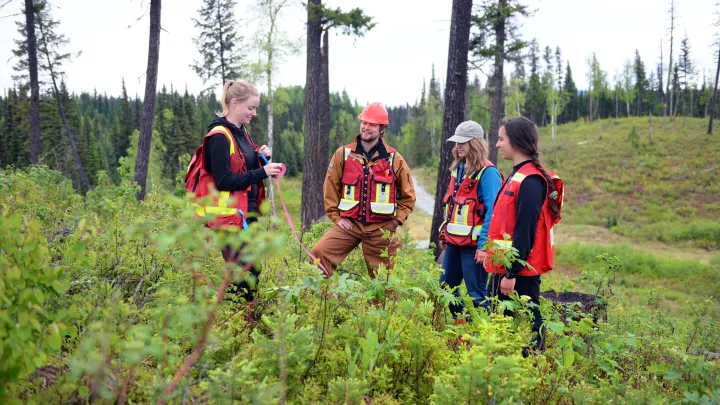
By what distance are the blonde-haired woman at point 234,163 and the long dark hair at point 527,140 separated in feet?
5.99

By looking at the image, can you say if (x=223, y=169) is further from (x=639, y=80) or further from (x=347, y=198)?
(x=639, y=80)

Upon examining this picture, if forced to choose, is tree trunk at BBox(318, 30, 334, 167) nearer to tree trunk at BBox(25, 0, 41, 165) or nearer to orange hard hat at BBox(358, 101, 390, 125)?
orange hard hat at BBox(358, 101, 390, 125)

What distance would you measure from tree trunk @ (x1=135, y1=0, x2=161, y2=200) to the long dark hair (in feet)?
31.3

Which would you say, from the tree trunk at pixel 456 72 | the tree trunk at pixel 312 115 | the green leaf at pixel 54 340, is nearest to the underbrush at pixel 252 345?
the green leaf at pixel 54 340

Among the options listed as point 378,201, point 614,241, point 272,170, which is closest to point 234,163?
point 272,170

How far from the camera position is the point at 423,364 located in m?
2.63

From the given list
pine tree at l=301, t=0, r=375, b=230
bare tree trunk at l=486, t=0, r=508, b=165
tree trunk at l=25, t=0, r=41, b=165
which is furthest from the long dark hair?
tree trunk at l=25, t=0, r=41, b=165

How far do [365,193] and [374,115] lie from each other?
0.77 m

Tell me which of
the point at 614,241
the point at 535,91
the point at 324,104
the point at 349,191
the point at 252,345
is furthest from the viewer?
the point at 535,91

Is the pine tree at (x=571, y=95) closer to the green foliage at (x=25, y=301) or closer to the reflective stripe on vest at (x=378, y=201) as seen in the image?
the reflective stripe on vest at (x=378, y=201)

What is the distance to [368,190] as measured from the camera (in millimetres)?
4582

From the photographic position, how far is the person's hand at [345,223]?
15.2 feet

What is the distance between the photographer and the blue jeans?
4316 millimetres

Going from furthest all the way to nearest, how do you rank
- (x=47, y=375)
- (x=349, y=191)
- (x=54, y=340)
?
(x=349, y=191) < (x=47, y=375) < (x=54, y=340)
